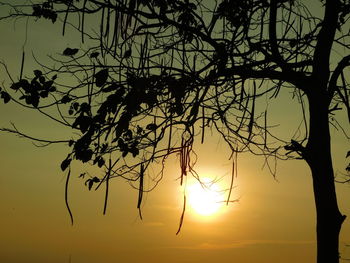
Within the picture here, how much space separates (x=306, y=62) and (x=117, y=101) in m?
1.81

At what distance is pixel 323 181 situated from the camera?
3.95 meters

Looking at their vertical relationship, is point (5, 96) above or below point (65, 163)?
above

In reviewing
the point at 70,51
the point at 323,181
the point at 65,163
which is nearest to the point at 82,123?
the point at 65,163

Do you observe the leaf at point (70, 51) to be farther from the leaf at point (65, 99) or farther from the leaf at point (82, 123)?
the leaf at point (82, 123)

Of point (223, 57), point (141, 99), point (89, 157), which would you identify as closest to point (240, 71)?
point (223, 57)

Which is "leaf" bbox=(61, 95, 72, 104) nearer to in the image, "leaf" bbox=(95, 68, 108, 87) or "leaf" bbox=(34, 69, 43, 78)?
"leaf" bbox=(34, 69, 43, 78)

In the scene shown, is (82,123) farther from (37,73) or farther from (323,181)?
(323,181)

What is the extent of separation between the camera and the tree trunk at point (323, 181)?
3.85 m

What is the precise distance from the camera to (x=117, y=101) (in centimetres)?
378

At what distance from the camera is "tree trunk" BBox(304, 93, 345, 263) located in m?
3.85

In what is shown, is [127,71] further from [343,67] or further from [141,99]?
[343,67]

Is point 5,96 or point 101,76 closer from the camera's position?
point 101,76

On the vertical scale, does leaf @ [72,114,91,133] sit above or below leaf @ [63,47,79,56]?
below

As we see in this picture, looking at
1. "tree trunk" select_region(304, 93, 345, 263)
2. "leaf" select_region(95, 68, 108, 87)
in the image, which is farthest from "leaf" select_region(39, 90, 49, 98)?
"tree trunk" select_region(304, 93, 345, 263)
